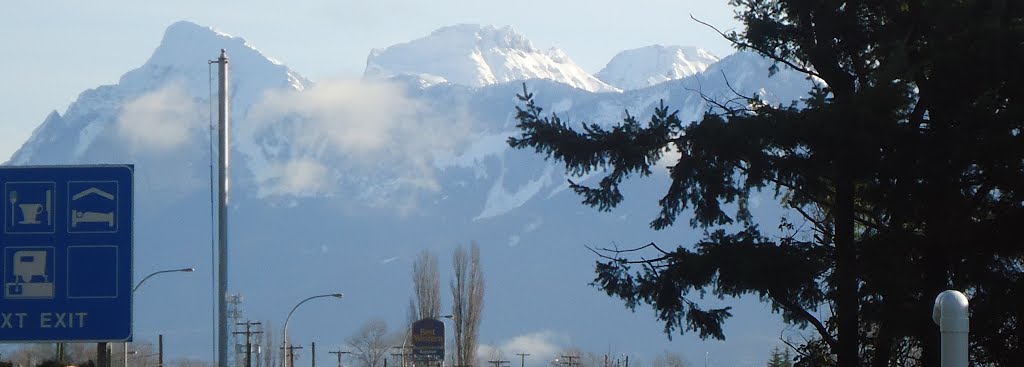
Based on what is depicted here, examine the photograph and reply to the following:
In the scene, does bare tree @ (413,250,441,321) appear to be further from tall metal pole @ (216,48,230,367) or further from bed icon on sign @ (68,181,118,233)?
bed icon on sign @ (68,181,118,233)

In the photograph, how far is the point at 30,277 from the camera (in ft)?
47.4

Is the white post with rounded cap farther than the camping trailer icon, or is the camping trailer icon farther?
the camping trailer icon

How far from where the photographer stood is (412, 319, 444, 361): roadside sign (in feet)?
326

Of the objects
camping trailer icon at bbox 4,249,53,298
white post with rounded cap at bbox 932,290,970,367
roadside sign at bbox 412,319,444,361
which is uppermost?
camping trailer icon at bbox 4,249,53,298

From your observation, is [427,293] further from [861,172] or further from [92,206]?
[92,206]

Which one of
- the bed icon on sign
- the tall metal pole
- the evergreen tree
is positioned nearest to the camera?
the bed icon on sign

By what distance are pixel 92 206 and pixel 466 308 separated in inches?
3404

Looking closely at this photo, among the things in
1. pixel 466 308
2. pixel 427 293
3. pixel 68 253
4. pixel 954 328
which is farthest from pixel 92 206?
pixel 427 293

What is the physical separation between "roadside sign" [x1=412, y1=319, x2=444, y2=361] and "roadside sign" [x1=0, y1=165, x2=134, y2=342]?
84251mm

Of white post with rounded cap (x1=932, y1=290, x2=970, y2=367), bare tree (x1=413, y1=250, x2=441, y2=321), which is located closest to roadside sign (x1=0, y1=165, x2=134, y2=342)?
white post with rounded cap (x1=932, y1=290, x2=970, y2=367)

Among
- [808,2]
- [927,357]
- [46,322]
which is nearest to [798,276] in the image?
[927,357]

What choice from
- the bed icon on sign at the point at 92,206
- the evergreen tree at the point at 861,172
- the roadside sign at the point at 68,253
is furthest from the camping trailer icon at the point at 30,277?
the evergreen tree at the point at 861,172

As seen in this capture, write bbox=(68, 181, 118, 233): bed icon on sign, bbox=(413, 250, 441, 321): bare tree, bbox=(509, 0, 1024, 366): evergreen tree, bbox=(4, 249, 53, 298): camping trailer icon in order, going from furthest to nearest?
1. bbox=(413, 250, 441, 321): bare tree
2. bbox=(509, 0, 1024, 366): evergreen tree
3. bbox=(4, 249, 53, 298): camping trailer icon
4. bbox=(68, 181, 118, 233): bed icon on sign

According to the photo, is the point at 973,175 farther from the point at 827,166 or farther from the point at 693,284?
the point at 693,284
